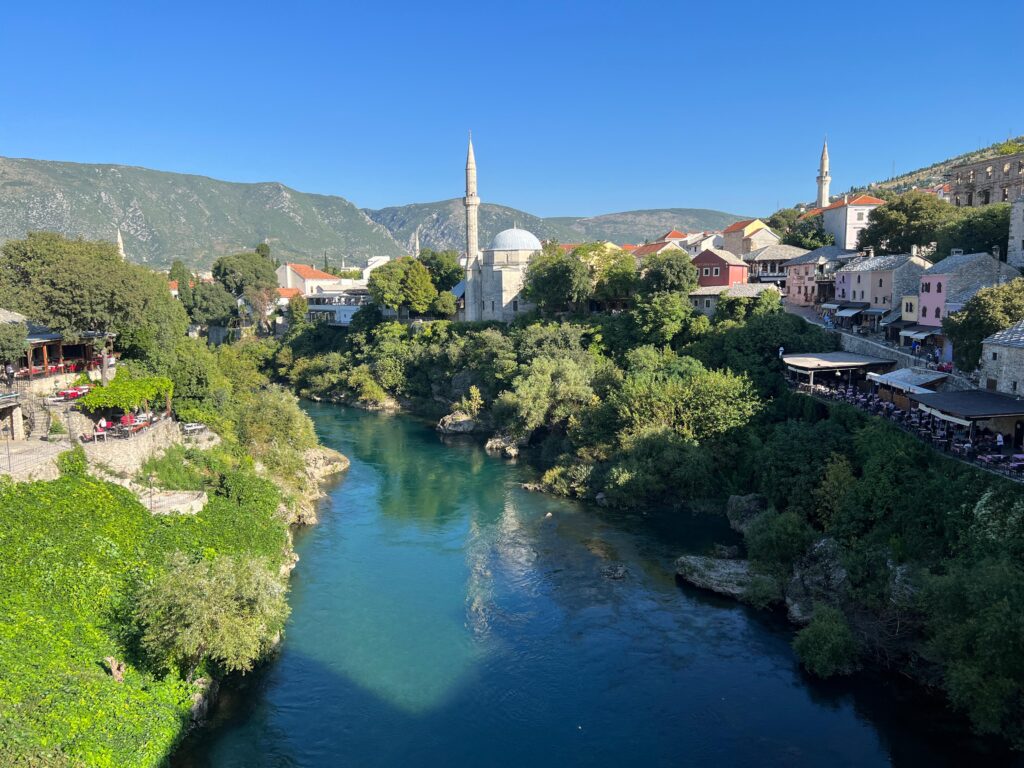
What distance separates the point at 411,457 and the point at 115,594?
23.1 metres

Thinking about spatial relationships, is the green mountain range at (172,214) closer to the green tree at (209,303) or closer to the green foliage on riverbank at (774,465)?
the green tree at (209,303)

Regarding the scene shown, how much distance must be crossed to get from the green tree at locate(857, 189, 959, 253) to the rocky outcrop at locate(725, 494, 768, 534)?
23895mm

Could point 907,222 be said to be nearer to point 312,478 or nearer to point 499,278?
point 499,278

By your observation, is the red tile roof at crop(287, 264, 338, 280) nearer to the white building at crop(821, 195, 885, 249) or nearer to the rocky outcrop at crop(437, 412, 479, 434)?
the rocky outcrop at crop(437, 412, 479, 434)

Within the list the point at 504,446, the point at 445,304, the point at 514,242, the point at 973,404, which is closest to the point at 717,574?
the point at 973,404

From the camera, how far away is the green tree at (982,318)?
965 inches

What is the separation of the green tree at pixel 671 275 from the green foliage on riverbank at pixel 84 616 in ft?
98.6

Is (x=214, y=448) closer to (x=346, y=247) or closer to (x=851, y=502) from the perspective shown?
(x=851, y=502)

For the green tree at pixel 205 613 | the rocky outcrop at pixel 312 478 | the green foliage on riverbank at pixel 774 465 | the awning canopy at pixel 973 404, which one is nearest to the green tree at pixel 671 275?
the green foliage on riverbank at pixel 774 465

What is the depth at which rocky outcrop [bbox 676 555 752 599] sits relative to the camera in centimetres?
2189

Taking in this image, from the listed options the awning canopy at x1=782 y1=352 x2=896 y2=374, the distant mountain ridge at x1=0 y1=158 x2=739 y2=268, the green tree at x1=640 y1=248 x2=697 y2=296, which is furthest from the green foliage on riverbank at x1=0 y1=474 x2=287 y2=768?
the distant mountain ridge at x1=0 y1=158 x2=739 y2=268

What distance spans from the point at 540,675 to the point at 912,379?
17813mm

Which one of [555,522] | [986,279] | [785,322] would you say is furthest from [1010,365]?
[555,522]

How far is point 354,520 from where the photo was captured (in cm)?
2895
